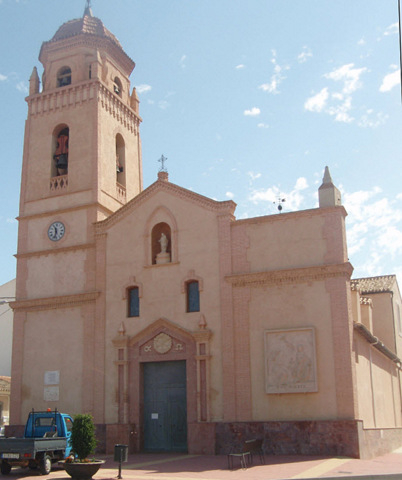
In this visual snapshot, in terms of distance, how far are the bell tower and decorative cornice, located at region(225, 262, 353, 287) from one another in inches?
260

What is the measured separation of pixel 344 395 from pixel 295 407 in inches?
72.5

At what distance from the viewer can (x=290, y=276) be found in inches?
933

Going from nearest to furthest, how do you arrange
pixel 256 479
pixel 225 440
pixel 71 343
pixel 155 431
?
pixel 256 479, pixel 225 440, pixel 155 431, pixel 71 343

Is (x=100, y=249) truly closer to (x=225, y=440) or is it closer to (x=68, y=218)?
(x=68, y=218)

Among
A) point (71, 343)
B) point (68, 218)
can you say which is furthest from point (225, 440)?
point (68, 218)

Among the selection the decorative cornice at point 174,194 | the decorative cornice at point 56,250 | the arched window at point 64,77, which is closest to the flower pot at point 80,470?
the decorative cornice at point 174,194

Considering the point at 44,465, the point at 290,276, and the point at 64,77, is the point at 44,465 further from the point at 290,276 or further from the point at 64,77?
the point at 64,77

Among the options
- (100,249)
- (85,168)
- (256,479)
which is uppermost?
(85,168)

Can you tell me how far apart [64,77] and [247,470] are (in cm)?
2162

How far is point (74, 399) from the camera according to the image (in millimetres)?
26359

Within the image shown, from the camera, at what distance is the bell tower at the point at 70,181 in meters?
27.6

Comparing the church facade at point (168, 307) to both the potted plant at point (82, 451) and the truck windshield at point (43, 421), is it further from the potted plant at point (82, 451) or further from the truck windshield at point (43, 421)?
the potted plant at point (82, 451)

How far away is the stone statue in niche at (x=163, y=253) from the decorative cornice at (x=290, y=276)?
10.0 feet

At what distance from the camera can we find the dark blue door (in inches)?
968
